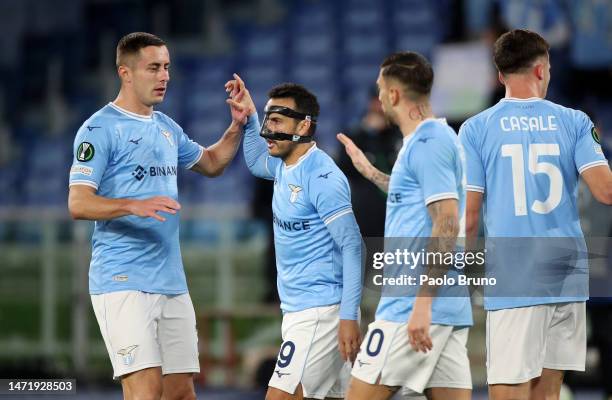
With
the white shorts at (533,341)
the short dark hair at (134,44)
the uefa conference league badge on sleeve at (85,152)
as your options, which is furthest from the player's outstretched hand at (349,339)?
the short dark hair at (134,44)

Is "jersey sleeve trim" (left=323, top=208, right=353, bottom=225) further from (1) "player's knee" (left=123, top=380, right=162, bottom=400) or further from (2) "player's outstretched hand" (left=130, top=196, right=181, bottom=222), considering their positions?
(1) "player's knee" (left=123, top=380, right=162, bottom=400)

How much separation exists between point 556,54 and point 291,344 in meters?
8.05

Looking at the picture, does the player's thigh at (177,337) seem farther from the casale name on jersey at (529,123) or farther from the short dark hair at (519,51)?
the short dark hair at (519,51)

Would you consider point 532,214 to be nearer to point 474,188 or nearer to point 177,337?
point 474,188

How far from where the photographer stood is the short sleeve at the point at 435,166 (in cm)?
469

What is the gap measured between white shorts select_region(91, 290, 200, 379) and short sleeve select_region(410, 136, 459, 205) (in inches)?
62.4

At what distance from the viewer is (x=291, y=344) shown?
207 inches

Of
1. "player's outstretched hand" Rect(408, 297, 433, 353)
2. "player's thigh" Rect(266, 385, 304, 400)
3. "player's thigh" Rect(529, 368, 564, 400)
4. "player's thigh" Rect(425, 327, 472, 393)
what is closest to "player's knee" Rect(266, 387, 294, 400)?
"player's thigh" Rect(266, 385, 304, 400)

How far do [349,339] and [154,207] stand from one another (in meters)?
1.12

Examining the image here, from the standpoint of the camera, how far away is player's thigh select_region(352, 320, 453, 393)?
4762mm

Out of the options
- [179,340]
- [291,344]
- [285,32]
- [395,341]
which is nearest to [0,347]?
[179,340]

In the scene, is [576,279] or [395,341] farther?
[576,279]

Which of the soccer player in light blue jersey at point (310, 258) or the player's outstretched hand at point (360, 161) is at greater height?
the player's outstretched hand at point (360, 161)

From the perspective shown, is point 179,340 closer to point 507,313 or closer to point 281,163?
point 281,163
